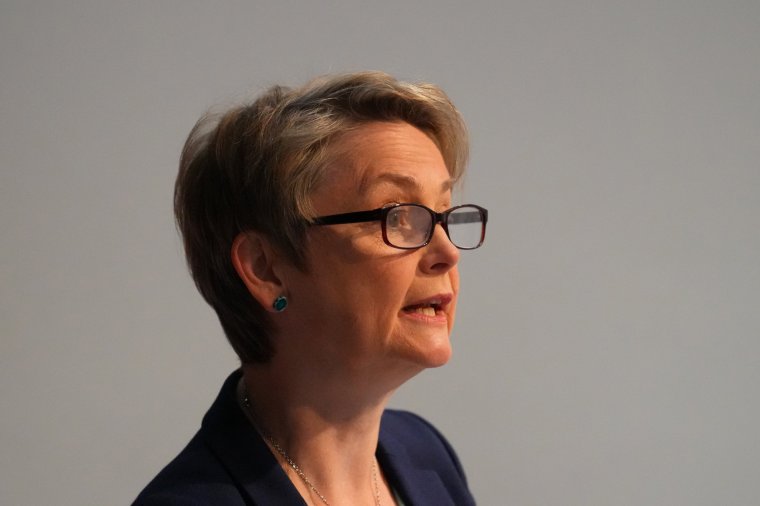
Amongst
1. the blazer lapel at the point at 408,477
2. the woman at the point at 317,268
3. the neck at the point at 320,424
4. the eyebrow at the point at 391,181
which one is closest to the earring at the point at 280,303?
the woman at the point at 317,268

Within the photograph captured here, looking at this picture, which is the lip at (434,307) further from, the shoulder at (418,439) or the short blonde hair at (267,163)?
the shoulder at (418,439)

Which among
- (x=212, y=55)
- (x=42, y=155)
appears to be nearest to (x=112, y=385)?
(x=42, y=155)

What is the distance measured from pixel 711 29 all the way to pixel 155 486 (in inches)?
84.9

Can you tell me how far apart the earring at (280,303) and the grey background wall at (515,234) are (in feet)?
3.02

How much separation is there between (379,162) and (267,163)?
0.17m

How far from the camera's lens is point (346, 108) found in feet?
4.90

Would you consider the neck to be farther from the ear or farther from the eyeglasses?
the eyeglasses

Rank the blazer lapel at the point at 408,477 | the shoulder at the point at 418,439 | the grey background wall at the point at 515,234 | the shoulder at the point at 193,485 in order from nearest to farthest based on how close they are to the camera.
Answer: the shoulder at the point at 193,485 < the blazer lapel at the point at 408,477 < the shoulder at the point at 418,439 < the grey background wall at the point at 515,234

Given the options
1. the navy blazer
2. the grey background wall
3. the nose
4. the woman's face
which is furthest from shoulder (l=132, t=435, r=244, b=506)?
the grey background wall

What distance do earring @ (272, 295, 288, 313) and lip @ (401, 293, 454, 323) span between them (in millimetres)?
185

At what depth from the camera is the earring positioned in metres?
1.47

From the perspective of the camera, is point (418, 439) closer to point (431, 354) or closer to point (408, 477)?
point (408, 477)

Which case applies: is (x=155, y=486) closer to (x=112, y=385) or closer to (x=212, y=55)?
(x=112, y=385)

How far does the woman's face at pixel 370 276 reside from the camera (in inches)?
56.2
